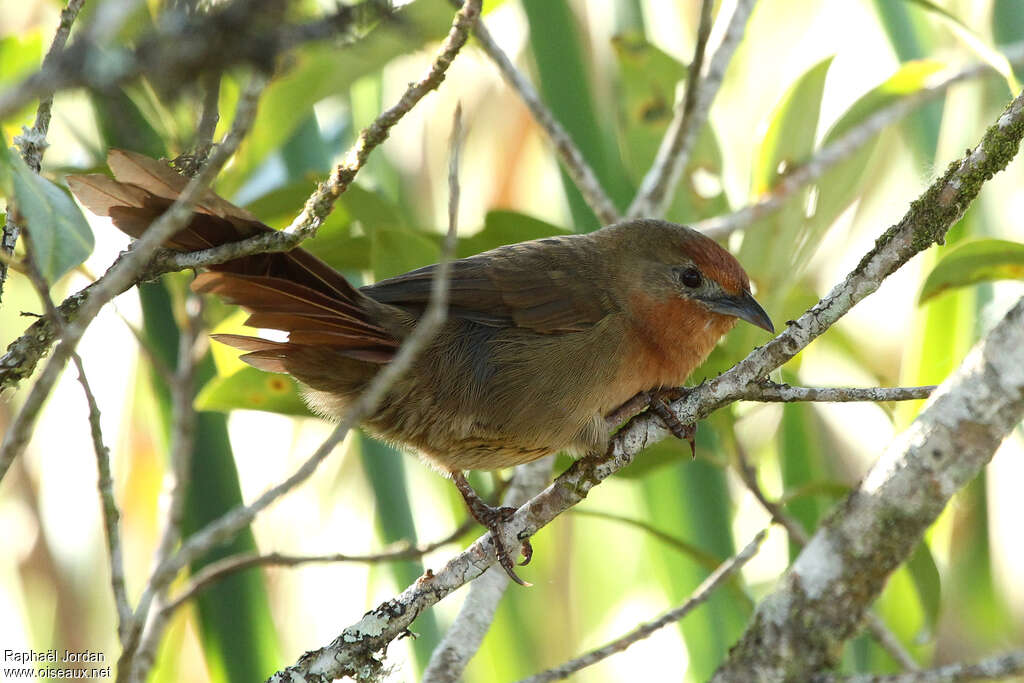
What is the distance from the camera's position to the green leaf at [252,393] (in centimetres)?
274

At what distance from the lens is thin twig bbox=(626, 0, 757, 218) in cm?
298

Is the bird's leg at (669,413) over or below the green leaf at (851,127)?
below

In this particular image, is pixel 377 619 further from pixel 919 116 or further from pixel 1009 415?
pixel 919 116

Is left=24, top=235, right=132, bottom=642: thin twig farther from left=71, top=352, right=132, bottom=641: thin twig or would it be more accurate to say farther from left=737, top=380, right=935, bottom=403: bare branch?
left=737, top=380, right=935, bottom=403: bare branch

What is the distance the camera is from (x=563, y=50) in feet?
12.1

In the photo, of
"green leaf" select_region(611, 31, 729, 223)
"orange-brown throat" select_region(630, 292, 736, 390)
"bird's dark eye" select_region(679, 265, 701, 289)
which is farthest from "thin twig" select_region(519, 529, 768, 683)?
"green leaf" select_region(611, 31, 729, 223)

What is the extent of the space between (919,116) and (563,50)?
1.31 m

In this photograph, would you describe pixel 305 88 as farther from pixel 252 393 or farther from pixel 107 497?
pixel 107 497

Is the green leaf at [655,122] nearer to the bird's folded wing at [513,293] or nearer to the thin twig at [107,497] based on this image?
the bird's folded wing at [513,293]

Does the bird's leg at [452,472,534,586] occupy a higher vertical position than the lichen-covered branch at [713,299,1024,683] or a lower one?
higher

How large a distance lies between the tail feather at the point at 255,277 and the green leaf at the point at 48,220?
135 mm

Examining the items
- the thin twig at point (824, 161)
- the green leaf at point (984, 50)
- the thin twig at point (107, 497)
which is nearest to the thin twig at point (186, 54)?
the thin twig at point (107, 497)

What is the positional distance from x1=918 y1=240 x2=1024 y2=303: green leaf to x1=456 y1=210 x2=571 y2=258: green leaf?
1.01 meters

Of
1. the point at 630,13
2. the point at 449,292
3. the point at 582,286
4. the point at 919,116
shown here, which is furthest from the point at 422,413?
the point at 919,116
